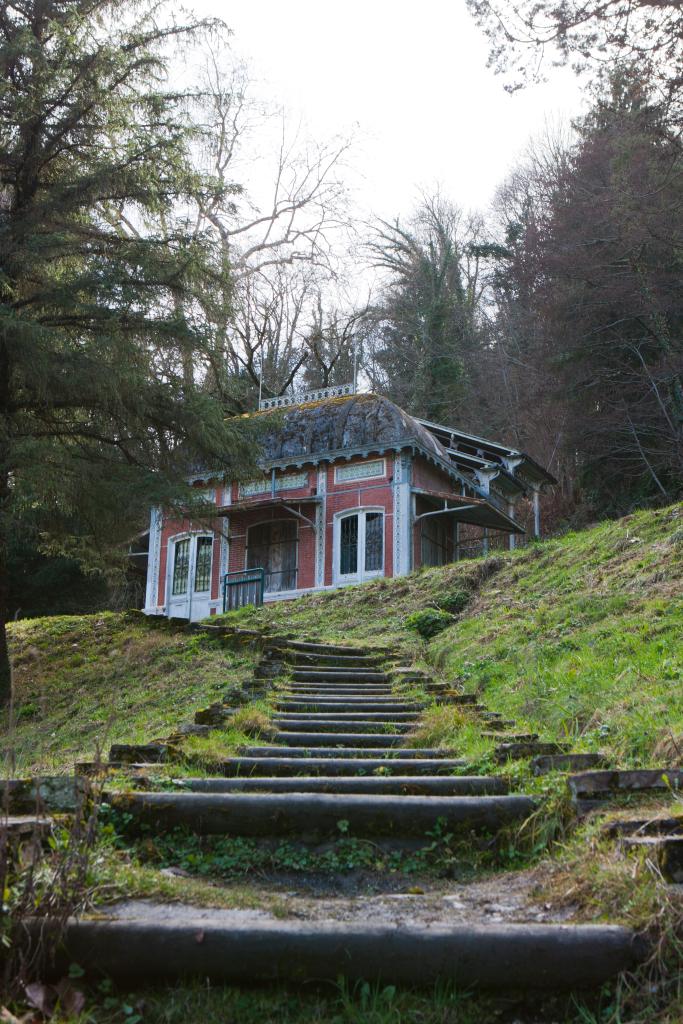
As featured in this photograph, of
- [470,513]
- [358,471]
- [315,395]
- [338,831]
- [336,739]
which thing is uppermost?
[315,395]

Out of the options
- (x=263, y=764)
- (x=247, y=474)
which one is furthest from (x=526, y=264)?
(x=263, y=764)

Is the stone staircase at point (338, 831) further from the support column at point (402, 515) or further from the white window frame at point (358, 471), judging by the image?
the white window frame at point (358, 471)

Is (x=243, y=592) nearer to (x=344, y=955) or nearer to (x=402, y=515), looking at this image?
(x=402, y=515)

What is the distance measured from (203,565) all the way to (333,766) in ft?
57.9

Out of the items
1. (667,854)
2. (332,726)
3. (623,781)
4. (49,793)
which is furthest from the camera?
(332,726)

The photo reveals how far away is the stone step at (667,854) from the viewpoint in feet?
10.3

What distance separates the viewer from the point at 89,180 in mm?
11398

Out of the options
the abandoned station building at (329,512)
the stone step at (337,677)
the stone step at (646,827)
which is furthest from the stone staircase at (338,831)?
the abandoned station building at (329,512)

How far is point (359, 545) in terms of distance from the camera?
20500 mm

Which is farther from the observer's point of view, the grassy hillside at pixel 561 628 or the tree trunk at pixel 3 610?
the tree trunk at pixel 3 610

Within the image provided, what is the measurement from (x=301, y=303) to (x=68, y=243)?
22276mm

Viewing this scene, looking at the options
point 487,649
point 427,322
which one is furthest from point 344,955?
point 427,322

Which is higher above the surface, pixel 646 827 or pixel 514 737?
pixel 514 737

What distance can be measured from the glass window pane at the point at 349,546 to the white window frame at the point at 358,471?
3.14ft
